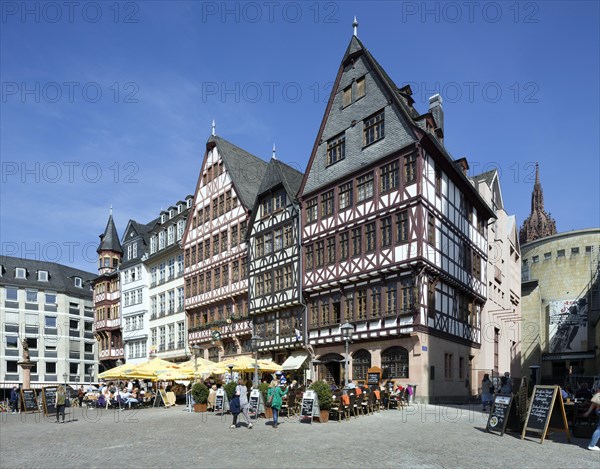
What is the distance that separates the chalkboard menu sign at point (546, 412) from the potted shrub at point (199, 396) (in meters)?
14.4

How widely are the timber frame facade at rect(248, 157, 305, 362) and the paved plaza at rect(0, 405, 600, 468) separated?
54.2 ft

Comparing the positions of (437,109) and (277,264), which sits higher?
(437,109)

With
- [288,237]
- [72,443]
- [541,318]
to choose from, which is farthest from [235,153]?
[541,318]

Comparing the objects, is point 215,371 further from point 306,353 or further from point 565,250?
point 565,250

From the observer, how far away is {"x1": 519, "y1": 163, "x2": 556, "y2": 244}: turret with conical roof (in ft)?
366

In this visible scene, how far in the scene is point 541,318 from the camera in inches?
2790

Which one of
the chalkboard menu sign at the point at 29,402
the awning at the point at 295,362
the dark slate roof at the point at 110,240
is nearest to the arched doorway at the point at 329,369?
the awning at the point at 295,362

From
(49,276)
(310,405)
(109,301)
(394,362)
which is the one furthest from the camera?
(49,276)

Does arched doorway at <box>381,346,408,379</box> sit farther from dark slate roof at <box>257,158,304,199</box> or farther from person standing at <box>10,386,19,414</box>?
person standing at <box>10,386,19,414</box>

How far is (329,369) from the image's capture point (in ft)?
119

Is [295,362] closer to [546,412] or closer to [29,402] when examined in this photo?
[29,402]

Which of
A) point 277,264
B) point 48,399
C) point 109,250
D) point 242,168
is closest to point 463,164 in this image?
point 277,264

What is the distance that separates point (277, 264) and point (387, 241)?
996cm

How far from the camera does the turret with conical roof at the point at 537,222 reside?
11169 centimetres
